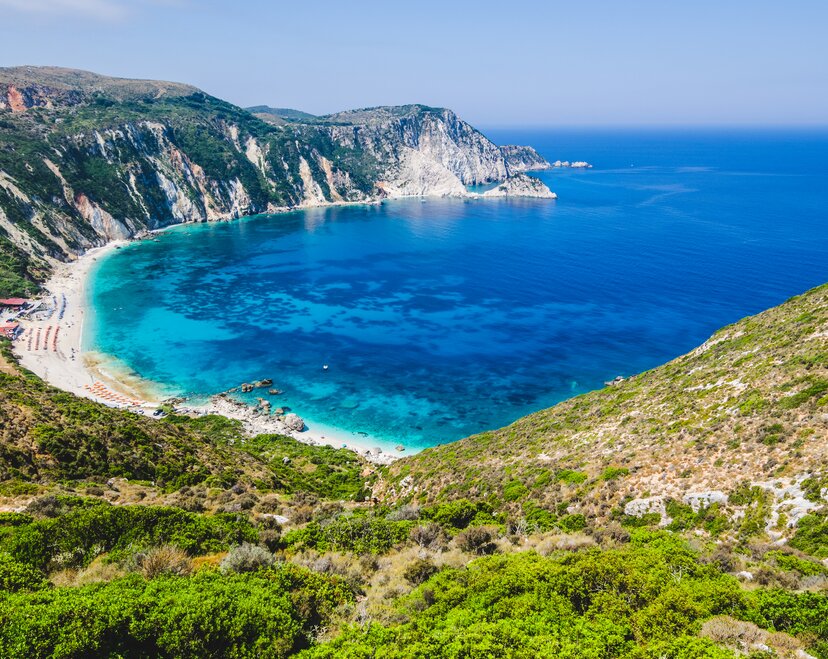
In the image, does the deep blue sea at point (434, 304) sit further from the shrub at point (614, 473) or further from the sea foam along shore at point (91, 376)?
the shrub at point (614, 473)

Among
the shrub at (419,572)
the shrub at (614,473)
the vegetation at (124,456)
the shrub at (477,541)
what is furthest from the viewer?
the vegetation at (124,456)

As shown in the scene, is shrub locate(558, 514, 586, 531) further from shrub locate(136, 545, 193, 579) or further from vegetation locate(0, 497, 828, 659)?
shrub locate(136, 545, 193, 579)

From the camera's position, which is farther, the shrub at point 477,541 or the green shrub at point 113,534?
Result: the shrub at point 477,541

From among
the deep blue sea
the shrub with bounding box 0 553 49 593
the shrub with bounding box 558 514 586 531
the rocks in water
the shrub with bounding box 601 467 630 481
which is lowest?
the rocks in water

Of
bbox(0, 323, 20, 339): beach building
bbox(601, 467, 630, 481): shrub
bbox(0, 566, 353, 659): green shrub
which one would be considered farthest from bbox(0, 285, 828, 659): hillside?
bbox(0, 323, 20, 339): beach building

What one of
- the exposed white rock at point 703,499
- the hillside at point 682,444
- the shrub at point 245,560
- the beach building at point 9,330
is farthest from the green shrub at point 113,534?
the beach building at point 9,330

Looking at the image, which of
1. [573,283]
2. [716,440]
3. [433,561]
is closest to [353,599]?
[433,561]

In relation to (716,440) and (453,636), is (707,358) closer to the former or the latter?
(716,440)

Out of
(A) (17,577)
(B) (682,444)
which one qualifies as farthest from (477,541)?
(A) (17,577)
